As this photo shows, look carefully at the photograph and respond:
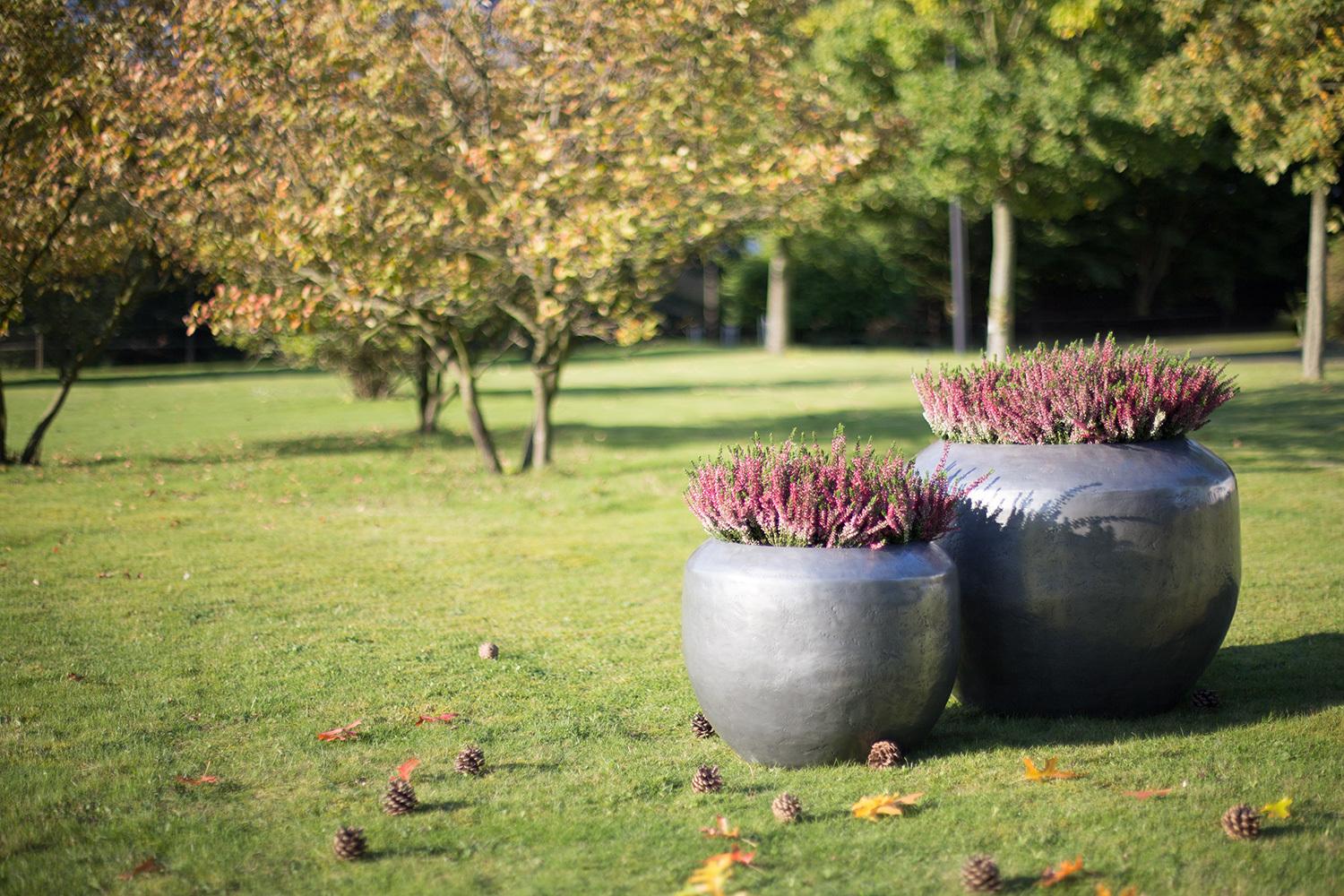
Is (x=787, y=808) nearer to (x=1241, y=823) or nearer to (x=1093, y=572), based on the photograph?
(x=1241, y=823)

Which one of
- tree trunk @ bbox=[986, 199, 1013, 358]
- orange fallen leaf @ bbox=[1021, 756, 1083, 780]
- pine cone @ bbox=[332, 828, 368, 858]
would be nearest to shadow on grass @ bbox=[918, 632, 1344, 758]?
orange fallen leaf @ bbox=[1021, 756, 1083, 780]

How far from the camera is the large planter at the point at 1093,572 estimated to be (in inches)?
220

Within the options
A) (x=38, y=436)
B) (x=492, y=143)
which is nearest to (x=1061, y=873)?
(x=492, y=143)

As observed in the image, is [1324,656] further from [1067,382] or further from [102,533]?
[102,533]

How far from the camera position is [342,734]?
232 inches

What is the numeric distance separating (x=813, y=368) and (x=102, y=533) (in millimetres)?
29401

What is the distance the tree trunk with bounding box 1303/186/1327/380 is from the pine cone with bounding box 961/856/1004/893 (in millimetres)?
21718

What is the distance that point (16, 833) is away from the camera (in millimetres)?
4641

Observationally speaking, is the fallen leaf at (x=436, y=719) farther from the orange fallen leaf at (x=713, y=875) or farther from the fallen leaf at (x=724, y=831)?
the orange fallen leaf at (x=713, y=875)

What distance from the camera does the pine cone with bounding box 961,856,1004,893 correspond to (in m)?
3.97

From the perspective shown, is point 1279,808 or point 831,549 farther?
point 831,549

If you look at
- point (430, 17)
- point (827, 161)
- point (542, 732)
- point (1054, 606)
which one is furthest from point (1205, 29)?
point (542, 732)

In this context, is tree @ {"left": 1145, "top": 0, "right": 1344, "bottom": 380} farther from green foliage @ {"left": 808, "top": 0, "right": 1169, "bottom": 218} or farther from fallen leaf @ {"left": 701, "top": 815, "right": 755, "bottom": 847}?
fallen leaf @ {"left": 701, "top": 815, "right": 755, "bottom": 847}

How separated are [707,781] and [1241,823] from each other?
213 centimetres
